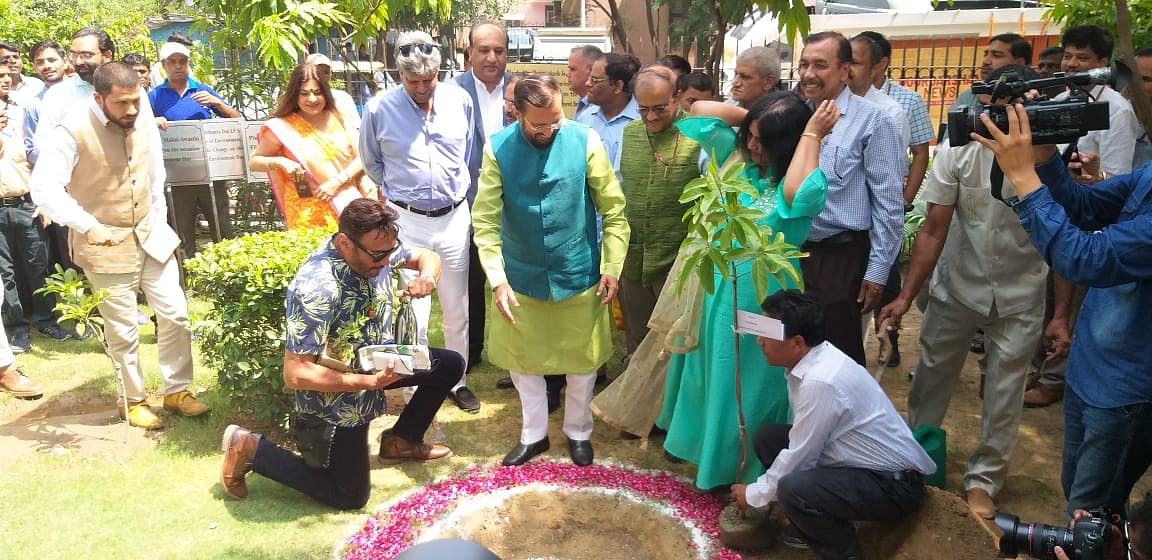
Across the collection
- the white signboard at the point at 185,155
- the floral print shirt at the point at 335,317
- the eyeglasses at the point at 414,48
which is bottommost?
the floral print shirt at the point at 335,317

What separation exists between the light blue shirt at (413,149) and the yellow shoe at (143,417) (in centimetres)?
173

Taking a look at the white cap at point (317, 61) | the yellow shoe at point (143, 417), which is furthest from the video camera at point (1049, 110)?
the yellow shoe at point (143, 417)

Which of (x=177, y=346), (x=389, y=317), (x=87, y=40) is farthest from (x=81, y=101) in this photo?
(x=389, y=317)

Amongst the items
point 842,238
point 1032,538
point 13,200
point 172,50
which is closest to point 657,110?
point 842,238

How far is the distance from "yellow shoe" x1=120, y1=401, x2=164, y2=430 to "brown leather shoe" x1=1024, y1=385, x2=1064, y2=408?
480cm

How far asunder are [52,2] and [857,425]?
101 feet

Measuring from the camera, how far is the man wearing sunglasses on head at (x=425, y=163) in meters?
4.71

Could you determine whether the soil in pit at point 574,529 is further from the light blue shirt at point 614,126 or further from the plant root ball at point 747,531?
the light blue shirt at point 614,126

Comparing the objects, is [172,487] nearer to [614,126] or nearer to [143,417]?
[143,417]

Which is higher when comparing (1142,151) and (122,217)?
(1142,151)

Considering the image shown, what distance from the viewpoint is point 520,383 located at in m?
4.33

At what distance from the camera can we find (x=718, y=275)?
375cm

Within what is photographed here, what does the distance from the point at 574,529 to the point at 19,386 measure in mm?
3532

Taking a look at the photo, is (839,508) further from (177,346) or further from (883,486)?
(177,346)
